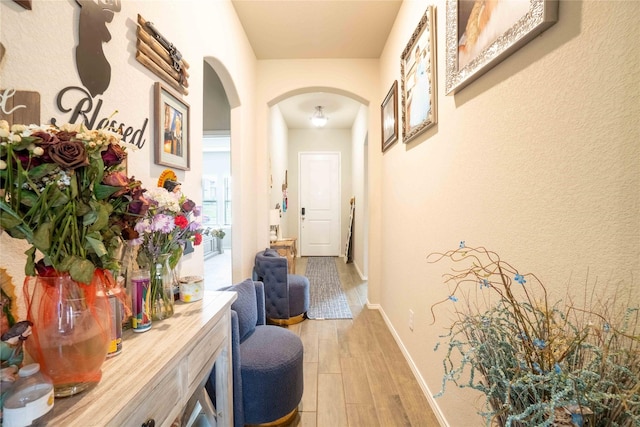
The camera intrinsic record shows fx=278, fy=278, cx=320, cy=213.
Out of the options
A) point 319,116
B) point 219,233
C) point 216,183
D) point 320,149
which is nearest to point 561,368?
point 219,233

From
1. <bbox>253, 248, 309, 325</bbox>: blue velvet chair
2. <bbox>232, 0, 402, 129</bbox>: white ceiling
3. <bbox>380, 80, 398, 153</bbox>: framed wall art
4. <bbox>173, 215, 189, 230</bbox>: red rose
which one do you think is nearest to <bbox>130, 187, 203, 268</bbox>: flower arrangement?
<bbox>173, 215, 189, 230</bbox>: red rose

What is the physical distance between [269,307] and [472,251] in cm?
215

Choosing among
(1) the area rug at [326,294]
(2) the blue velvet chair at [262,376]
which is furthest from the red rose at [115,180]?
(1) the area rug at [326,294]

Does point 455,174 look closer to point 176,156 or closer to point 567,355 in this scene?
point 567,355

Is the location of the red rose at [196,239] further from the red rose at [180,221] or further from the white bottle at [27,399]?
the white bottle at [27,399]

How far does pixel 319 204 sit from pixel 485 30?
5.49 metres

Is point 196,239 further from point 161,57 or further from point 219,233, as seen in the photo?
point 161,57

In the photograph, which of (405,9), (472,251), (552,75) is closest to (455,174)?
(472,251)

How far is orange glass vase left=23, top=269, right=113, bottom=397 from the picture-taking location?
595 millimetres

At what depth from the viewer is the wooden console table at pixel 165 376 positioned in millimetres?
590

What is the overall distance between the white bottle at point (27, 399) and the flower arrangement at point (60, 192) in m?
0.19

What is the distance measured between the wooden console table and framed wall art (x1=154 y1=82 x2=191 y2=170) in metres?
0.71

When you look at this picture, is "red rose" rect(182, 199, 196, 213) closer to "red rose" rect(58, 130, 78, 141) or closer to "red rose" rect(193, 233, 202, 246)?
"red rose" rect(193, 233, 202, 246)

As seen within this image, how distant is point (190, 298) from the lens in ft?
4.03
